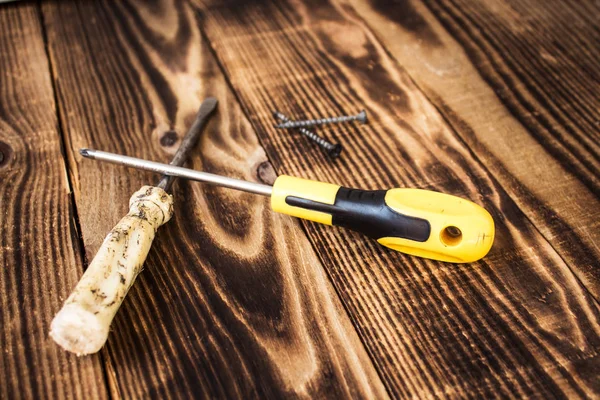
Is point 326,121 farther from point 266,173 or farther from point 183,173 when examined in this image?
point 183,173

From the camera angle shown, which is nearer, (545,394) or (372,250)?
(545,394)

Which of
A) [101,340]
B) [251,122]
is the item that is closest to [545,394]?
[101,340]

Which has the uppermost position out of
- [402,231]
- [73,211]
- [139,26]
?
[402,231]

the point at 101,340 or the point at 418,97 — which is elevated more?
the point at 418,97

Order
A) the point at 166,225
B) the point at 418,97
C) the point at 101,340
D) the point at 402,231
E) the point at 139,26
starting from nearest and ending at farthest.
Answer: the point at 101,340, the point at 402,231, the point at 166,225, the point at 418,97, the point at 139,26

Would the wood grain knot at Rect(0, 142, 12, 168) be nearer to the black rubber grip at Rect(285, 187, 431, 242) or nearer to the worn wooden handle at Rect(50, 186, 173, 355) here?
the worn wooden handle at Rect(50, 186, 173, 355)

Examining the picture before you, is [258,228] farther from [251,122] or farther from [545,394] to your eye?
[545,394]

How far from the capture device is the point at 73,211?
99 cm

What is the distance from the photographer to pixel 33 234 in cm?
96

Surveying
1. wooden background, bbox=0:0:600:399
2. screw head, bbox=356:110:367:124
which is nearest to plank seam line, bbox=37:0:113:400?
wooden background, bbox=0:0:600:399

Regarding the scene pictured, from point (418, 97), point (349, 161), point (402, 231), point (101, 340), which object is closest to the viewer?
point (101, 340)

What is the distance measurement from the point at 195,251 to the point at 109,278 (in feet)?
0.60

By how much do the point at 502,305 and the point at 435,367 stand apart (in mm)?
156

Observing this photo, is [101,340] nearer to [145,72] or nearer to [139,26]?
[145,72]
